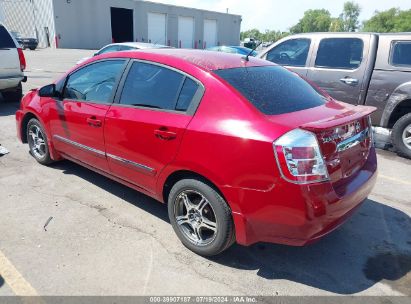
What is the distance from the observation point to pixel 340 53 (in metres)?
6.23

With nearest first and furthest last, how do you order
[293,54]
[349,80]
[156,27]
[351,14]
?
[349,80], [293,54], [156,27], [351,14]

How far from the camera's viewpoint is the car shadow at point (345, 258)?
2.88 m

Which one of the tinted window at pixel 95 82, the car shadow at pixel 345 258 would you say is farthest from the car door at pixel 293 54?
the tinted window at pixel 95 82

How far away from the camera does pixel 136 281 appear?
9.13ft

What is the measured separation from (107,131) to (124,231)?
3.32 ft

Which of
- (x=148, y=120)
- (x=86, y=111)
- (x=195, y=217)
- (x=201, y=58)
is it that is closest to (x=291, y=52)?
(x=201, y=58)

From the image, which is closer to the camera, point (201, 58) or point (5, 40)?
point (201, 58)

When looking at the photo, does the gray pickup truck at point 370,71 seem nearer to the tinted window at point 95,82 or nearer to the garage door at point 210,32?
the tinted window at point 95,82

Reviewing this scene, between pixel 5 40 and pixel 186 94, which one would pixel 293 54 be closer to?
pixel 186 94

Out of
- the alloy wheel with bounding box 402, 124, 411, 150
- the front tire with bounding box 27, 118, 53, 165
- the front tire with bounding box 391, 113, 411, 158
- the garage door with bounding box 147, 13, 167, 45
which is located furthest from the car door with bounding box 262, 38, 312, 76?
the garage door with bounding box 147, 13, 167, 45

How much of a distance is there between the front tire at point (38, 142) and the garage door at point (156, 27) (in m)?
36.7

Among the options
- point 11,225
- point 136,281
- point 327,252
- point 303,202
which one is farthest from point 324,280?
point 11,225

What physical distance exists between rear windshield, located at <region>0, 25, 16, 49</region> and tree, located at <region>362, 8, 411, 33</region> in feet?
286

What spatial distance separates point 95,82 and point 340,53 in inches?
170
